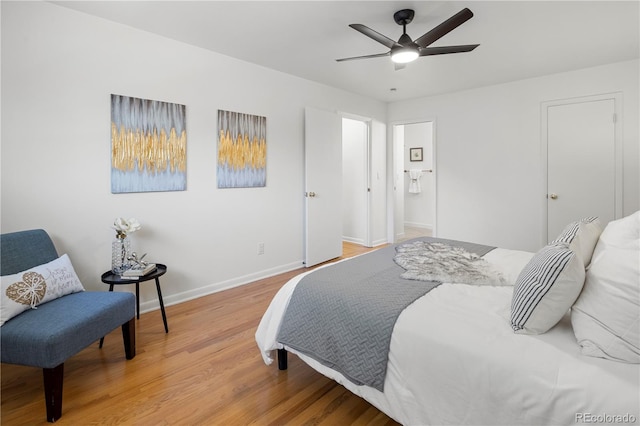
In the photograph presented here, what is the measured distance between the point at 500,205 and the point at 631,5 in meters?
2.55

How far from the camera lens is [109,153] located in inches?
104

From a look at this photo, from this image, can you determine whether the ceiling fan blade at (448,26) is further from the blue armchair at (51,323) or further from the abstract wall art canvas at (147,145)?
the blue armchair at (51,323)

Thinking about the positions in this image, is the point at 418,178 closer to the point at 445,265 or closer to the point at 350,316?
the point at 445,265

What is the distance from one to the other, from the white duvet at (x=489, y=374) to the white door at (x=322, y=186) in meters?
2.77

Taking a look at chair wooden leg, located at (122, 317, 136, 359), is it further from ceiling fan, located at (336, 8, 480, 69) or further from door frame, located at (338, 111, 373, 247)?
door frame, located at (338, 111, 373, 247)

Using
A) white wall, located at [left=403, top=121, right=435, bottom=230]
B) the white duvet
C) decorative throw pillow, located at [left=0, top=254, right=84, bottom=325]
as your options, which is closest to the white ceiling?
decorative throw pillow, located at [left=0, top=254, right=84, bottom=325]

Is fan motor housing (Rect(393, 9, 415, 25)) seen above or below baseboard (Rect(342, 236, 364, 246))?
above

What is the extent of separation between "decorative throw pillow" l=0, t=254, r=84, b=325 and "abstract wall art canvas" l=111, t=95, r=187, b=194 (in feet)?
2.82

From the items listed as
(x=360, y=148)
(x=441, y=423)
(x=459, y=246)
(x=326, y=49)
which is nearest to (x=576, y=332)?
(x=441, y=423)

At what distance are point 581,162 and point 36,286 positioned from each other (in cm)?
528

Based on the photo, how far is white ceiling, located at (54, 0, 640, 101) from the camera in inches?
95.6

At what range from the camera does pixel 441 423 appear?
1258mm

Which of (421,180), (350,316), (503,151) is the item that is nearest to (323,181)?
(503,151)

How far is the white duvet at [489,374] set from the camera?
1.01 m
